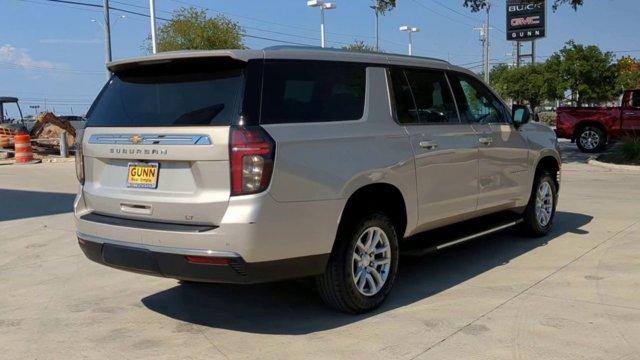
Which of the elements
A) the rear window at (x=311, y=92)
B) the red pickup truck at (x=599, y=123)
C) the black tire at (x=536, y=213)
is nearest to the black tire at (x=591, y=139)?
the red pickup truck at (x=599, y=123)

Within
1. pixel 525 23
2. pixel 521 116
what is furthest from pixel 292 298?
pixel 525 23

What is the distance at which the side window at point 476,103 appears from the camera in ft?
19.9

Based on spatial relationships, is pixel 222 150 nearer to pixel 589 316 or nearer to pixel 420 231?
pixel 420 231

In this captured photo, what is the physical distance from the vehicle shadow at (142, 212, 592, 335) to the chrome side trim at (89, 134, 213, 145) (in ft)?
4.72

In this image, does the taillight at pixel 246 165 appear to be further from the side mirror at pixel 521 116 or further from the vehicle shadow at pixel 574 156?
the vehicle shadow at pixel 574 156

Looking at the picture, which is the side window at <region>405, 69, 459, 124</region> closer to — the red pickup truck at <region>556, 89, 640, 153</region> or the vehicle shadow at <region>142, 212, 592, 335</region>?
the vehicle shadow at <region>142, 212, 592, 335</region>

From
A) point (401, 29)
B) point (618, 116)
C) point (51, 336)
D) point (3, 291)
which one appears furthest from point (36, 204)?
point (401, 29)

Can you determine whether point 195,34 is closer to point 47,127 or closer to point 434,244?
point 47,127

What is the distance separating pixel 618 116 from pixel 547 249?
46.6 ft

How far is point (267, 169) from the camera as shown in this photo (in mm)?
4020

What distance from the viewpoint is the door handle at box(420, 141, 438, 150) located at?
527 cm

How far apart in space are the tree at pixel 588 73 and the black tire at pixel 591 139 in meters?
21.6

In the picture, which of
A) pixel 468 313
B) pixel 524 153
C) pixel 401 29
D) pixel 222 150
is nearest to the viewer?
pixel 222 150

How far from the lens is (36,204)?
1090 cm
